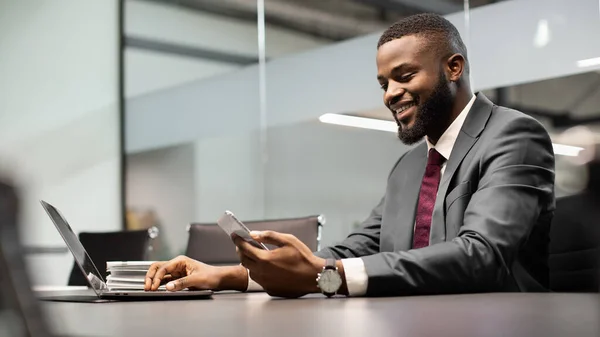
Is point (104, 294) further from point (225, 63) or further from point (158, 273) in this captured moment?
point (225, 63)

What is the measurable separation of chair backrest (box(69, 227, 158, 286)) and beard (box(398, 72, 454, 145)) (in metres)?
1.64

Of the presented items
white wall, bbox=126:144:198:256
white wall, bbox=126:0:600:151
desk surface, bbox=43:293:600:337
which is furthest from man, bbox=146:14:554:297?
white wall, bbox=126:144:198:256

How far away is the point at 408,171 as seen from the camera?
2324mm

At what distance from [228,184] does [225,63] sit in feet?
3.40

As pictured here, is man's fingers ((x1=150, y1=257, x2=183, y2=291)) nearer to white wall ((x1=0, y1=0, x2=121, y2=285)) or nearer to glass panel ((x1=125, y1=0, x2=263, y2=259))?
glass panel ((x1=125, y1=0, x2=263, y2=259))

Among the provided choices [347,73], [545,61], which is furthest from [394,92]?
[347,73]

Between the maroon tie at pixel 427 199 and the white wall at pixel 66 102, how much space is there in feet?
15.7

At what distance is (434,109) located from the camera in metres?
2.29

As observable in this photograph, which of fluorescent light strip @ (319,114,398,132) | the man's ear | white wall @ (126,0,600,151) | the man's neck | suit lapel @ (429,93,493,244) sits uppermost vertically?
white wall @ (126,0,600,151)

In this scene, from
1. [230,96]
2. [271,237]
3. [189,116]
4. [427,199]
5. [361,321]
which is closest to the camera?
[361,321]

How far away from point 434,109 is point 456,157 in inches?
12.7

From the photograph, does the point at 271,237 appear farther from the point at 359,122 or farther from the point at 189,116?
the point at 189,116

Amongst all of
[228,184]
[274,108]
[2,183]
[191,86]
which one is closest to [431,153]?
[2,183]

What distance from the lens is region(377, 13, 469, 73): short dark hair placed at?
2.31 m
